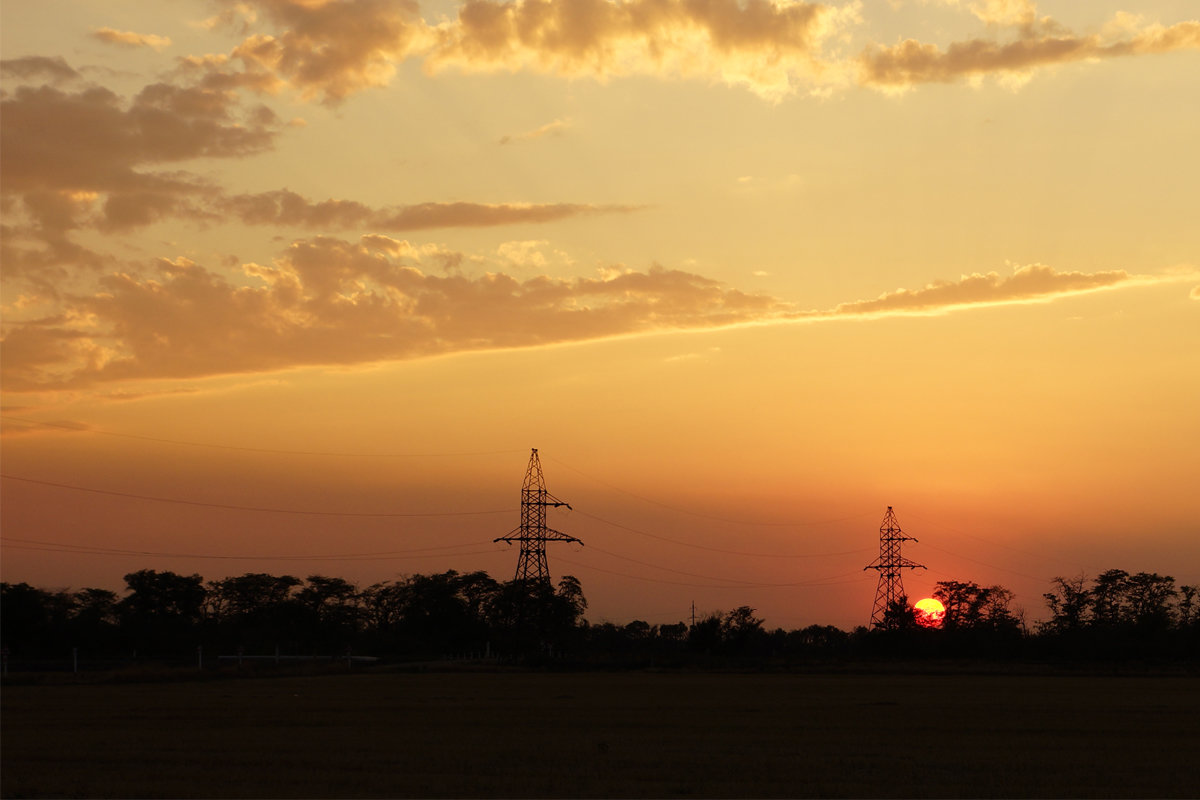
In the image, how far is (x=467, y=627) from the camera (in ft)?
495

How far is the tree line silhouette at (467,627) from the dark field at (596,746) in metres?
46.6

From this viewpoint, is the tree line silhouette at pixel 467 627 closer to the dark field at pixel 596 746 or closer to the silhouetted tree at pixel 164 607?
the silhouetted tree at pixel 164 607

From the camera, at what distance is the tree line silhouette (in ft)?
329

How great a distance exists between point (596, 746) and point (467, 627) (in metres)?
125

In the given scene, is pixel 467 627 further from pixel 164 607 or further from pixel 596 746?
pixel 596 746

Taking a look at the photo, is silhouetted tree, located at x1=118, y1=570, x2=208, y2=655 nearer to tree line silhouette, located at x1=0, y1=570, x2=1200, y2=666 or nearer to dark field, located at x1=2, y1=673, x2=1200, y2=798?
tree line silhouette, located at x1=0, y1=570, x2=1200, y2=666

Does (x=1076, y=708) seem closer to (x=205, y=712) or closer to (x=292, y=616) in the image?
(x=205, y=712)

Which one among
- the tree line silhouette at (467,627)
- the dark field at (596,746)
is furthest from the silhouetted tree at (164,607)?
the dark field at (596,746)

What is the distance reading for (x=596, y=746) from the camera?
28.6 m

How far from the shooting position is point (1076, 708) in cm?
4412

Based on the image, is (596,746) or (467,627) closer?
(596,746)

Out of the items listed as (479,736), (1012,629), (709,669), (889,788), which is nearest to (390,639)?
(709,669)

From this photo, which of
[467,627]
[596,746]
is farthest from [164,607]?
[596,746]

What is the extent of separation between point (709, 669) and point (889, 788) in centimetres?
7929
